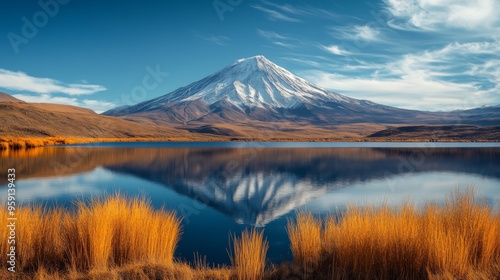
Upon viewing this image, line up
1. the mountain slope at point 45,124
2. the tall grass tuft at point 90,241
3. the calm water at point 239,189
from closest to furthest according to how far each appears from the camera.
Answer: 1. the tall grass tuft at point 90,241
2. the calm water at point 239,189
3. the mountain slope at point 45,124

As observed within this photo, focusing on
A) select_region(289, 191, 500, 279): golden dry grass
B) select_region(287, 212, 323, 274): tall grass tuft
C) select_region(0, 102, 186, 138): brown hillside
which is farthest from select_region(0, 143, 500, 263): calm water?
select_region(0, 102, 186, 138): brown hillside

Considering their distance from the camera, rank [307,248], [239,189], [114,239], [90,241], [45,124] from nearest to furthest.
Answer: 1. [90,241]
2. [307,248]
3. [114,239]
4. [239,189]
5. [45,124]

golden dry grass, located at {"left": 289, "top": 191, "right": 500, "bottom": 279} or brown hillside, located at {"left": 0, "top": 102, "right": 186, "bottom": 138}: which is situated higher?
brown hillside, located at {"left": 0, "top": 102, "right": 186, "bottom": 138}

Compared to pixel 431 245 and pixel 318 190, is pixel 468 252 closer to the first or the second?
pixel 431 245

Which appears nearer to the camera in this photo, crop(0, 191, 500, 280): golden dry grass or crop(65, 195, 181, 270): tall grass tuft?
crop(0, 191, 500, 280): golden dry grass

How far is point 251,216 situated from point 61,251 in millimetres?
6213

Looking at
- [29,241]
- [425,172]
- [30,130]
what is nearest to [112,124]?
[30,130]

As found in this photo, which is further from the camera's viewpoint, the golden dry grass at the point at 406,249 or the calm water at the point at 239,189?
the calm water at the point at 239,189

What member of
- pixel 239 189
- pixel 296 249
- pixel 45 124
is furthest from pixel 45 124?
pixel 296 249

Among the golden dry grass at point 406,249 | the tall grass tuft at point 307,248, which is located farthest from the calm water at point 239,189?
the golden dry grass at point 406,249

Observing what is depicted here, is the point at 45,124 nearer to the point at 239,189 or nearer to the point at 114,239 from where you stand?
the point at 239,189

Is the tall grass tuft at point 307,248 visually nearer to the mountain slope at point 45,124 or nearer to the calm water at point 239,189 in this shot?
the calm water at point 239,189

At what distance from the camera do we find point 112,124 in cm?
9544

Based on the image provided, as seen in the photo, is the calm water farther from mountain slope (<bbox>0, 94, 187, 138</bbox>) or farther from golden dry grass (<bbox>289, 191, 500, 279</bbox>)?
mountain slope (<bbox>0, 94, 187, 138</bbox>)
